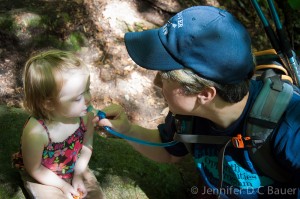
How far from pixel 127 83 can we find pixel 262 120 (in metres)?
2.52

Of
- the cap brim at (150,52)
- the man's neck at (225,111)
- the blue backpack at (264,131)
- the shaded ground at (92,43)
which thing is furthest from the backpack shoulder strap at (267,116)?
the shaded ground at (92,43)

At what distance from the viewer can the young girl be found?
2072 millimetres

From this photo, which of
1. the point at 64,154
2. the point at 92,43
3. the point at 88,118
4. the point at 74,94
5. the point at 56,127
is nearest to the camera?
the point at 74,94

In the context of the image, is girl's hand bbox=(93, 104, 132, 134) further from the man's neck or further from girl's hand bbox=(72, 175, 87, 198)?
the man's neck

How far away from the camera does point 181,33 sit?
176cm

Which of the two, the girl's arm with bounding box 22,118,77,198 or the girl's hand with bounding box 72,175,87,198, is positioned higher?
the girl's arm with bounding box 22,118,77,198

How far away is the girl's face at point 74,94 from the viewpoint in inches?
81.9

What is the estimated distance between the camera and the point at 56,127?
226cm

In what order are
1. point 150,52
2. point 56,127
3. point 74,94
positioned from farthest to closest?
point 56,127
point 74,94
point 150,52

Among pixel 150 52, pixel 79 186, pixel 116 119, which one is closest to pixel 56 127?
pixel 116 119

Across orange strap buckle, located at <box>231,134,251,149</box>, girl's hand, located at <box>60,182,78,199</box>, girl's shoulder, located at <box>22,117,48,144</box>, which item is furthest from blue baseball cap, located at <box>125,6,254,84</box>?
girl's hand, located at <box>60,182,78,199</box>

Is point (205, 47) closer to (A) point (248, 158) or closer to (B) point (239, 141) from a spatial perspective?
(B) point (239, 141)

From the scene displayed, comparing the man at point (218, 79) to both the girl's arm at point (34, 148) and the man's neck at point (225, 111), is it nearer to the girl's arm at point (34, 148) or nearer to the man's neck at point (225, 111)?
the man's neck at point (225, 111)

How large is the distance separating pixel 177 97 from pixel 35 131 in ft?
2.82
